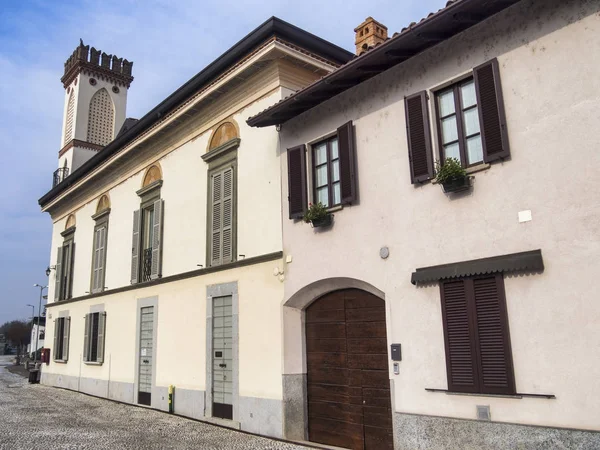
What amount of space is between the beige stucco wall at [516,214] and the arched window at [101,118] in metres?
21.2

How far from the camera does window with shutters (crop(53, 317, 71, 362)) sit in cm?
2044

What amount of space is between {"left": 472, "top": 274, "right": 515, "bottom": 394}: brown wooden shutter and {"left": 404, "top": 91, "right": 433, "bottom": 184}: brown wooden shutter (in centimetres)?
179

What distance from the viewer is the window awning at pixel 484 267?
6.23m

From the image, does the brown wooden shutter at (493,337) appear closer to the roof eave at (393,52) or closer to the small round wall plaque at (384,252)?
the small round wall plaque at (384,252)

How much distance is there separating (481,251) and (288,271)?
3995 millimetres

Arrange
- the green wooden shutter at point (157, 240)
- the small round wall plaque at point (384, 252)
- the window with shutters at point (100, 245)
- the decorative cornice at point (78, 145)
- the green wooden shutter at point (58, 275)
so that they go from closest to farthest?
the small round wall plaque at point (384, 252), the green wooden shutter at point (157, 240), the window with shutters at point (100, 245), the green wooden shutter at point (58, 275), the decorative cornice at point (78, 145)

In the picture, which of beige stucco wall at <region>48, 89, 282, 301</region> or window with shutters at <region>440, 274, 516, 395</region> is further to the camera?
beige stucco wall at <region>48, 89, 282, 301</region>

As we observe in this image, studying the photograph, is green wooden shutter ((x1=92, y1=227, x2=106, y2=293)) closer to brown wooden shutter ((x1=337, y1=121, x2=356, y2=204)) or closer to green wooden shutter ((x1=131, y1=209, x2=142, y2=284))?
green wooden shutter ((x1=131, y1=209, x2=142, y2=284))

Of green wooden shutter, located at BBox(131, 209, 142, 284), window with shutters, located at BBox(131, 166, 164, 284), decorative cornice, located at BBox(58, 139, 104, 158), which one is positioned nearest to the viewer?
window with shutters, located at BBox(131, 166, 164, 284)

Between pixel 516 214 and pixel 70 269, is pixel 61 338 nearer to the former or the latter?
pixel 70 269

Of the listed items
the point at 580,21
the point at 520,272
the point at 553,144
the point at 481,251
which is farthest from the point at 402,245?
the point at 580,21

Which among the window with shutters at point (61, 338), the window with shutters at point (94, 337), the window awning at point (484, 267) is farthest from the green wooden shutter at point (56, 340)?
the window awning at point (484, 267)

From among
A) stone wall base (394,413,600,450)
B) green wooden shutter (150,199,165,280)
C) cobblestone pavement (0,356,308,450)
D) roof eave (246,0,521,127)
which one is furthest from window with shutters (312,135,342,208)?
green wooden shutter (150,199,165,280)

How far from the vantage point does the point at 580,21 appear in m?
6.26
